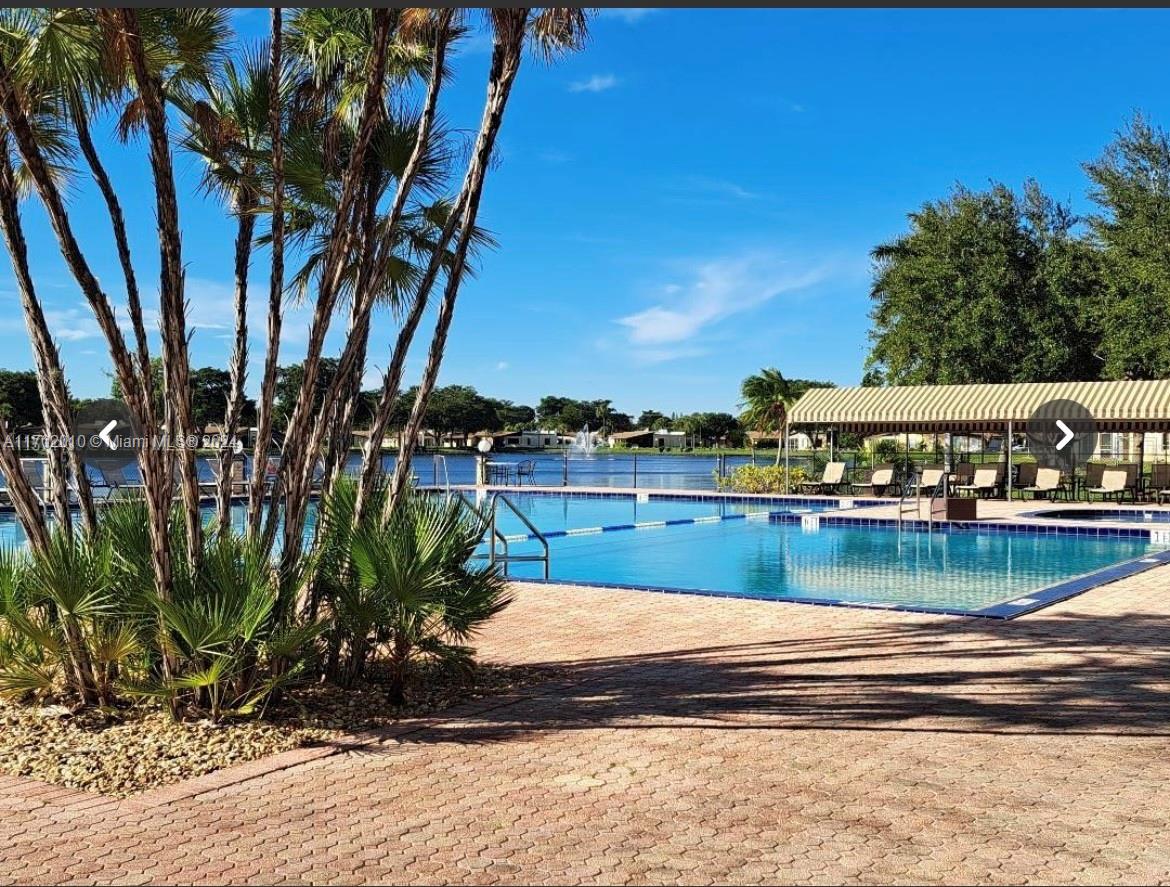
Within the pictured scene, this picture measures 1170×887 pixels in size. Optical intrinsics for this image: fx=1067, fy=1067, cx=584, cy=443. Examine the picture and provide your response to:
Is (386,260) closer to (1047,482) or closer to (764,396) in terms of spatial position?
(1047,482)

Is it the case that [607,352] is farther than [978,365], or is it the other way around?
[607,352]

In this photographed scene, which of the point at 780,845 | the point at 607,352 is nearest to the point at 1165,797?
the point at 780,845

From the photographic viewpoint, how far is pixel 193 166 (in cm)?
720

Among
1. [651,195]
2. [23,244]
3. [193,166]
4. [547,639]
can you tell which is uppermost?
[651,195]

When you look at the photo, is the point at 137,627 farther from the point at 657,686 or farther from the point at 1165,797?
the point at 1165,797

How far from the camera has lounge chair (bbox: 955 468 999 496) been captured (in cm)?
2503

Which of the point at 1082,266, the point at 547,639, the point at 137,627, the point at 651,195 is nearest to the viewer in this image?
the point at 137,627

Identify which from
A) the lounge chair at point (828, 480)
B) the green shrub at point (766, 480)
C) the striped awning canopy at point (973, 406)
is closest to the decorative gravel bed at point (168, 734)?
the lounge chair at point (828, 480)

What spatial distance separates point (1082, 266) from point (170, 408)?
3409 cm

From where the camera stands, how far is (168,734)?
18.1ft

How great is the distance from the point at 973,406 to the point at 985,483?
82.7 inches

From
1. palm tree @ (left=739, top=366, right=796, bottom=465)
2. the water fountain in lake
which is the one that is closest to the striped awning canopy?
palm tree @ (left=739, top=366, right=796, bottom=465)

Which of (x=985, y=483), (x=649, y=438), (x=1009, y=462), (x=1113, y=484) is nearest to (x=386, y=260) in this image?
(x=1009, y=462)

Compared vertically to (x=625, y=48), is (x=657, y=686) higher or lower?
lower
